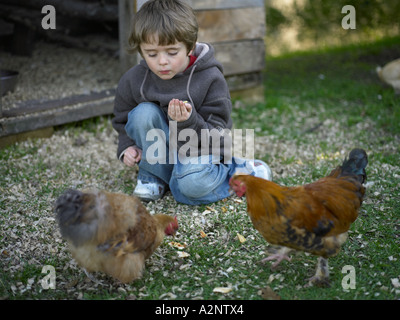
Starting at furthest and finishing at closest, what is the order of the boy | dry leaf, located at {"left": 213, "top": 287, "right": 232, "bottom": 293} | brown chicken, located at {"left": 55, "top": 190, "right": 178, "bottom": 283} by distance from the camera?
the boy, dry leaf, located at {"left": 213, "top": 287, "right": 232, "bottom": 293}, brown chicken, located at {"left": 55, "top": 190, "right": 178, "bottom": 283}

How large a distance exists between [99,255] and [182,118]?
1093mm

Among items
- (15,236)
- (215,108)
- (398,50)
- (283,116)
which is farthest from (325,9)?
(15,236)

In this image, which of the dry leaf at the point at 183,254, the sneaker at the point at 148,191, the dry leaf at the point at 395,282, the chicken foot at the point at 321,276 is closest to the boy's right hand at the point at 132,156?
the sneaker at the point at 148,191

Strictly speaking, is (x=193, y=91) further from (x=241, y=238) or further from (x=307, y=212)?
(x=307, y=212)

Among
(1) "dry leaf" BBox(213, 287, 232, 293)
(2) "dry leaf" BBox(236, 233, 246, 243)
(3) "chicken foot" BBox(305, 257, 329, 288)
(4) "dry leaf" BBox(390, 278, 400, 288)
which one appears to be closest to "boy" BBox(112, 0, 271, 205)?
(2) "dry leaf" BBox(236, 233, 246, 243)

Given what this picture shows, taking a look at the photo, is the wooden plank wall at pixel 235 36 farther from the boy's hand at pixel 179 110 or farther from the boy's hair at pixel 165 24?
the boy's hand at pixel 179 110

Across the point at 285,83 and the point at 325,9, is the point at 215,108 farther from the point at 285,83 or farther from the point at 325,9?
the point at 325,9

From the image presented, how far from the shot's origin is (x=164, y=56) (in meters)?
2.98

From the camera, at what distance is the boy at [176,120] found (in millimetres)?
3119

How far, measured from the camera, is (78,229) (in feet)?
7.22

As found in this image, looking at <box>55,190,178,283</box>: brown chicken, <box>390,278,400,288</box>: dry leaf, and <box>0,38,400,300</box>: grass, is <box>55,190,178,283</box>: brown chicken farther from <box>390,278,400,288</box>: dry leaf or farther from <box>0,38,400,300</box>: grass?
<box>390,278,400,288</box>: dry leaf

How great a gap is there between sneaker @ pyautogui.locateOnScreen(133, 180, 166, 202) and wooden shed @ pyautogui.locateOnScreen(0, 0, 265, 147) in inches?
54.4

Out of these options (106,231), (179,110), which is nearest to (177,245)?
(106,231)

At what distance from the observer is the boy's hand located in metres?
2.89
